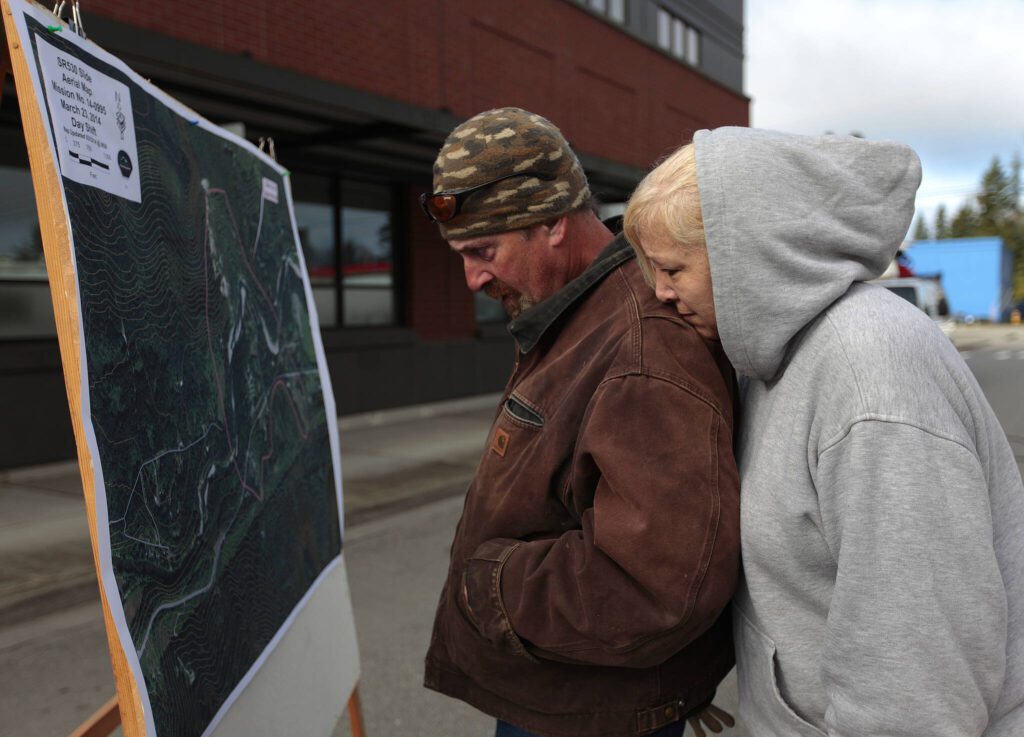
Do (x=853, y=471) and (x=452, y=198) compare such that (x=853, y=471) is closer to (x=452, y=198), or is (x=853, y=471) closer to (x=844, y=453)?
(x=844, y=453)

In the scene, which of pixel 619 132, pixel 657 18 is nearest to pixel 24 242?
pixel 619 132

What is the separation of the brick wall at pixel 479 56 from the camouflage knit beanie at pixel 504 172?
15.2ft

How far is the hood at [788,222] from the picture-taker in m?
1.11

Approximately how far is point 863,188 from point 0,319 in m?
7.86

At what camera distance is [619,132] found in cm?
1460

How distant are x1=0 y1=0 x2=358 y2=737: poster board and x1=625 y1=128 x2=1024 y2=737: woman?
2.72 feet

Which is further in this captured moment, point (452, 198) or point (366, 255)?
point (366, 255)

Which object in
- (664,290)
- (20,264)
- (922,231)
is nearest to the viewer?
(664,290)

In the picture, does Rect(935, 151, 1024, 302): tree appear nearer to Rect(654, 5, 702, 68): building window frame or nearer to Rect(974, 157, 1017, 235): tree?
Rect(974, 157, 1017, 235): tree

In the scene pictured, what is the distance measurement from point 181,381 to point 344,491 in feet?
18.6

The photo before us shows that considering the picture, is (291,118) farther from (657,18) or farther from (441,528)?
(657,18)

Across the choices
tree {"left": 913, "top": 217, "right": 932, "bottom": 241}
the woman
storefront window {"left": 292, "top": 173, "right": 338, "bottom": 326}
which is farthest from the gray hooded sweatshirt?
tree {"left": 913, "top": 217, "right": 932, "bottom": 241}

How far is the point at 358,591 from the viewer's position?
475 centimetres

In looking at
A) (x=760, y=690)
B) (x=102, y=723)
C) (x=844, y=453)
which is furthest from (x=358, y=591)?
(x=844, y=453)
